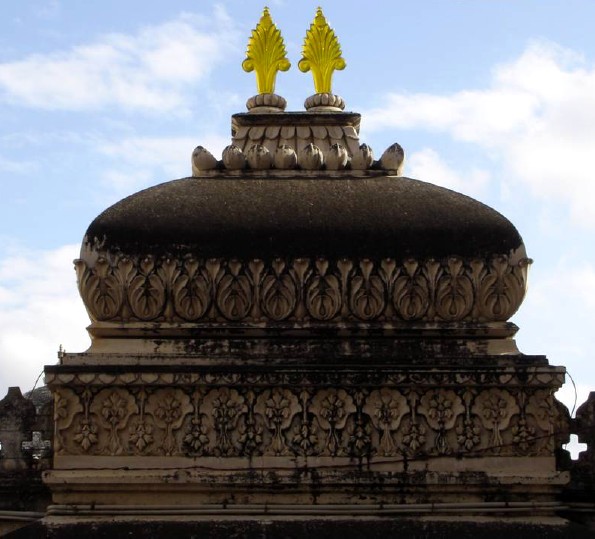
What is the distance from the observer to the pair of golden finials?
14.2 metres

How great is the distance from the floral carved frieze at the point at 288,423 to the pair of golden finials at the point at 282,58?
3260mm

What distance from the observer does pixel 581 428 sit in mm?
12875

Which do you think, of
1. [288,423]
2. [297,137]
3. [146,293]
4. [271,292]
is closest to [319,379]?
[288,423]

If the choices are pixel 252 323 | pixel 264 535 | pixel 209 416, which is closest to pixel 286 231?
pixel 252 323

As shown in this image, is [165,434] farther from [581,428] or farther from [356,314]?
[581,428]

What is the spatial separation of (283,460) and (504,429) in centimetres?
179

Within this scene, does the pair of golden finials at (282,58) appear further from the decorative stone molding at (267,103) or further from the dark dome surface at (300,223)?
the dark dome surface at (300,223)

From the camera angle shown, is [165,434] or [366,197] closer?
[165,434]

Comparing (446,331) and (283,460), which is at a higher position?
(446,331)

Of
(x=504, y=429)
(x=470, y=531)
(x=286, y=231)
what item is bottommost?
(x=470, y=531)

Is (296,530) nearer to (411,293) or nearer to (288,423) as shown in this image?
(288,423)

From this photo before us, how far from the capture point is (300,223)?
12789 mm

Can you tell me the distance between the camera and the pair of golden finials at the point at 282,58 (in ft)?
46.6

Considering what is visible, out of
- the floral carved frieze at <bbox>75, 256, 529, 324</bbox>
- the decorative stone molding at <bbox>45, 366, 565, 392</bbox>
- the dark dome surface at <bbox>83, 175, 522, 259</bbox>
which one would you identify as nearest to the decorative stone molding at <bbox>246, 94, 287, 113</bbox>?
the dark dome surface at <bbox>83, 175, 522, 259</bbox>
